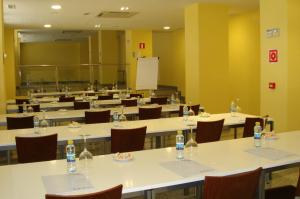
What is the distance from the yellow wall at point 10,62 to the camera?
1274 cm

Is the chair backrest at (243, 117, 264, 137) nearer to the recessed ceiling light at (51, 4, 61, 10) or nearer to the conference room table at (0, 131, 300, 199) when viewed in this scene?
the conference room table at (0, 131, 300, 199)

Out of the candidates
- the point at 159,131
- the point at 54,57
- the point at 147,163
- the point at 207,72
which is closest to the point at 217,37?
the point at 207,72

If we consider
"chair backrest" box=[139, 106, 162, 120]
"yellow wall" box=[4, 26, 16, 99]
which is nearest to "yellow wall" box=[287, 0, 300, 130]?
"chair backrest" box=[139, 106, 162, 120]

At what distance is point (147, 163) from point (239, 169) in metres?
0.69

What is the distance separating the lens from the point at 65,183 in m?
2.42

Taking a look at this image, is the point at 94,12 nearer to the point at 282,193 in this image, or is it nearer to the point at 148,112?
the point at 148,112

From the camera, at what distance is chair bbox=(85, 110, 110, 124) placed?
235 inches

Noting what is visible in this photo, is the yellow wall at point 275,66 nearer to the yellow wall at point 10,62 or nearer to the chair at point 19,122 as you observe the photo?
the chair at point 19,122

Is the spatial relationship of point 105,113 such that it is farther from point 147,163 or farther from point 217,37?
point 217,37

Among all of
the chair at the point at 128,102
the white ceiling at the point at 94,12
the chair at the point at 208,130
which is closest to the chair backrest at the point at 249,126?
the chair at the point at 208,130

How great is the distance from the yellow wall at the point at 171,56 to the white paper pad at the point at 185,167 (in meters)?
11.8

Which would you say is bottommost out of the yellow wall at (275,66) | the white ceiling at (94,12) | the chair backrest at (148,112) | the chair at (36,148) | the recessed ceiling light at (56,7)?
the chair at (36,148)

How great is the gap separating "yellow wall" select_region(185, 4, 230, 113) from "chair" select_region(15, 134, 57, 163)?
531cm

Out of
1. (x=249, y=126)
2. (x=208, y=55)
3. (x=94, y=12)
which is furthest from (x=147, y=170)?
(x=94, y=12)
